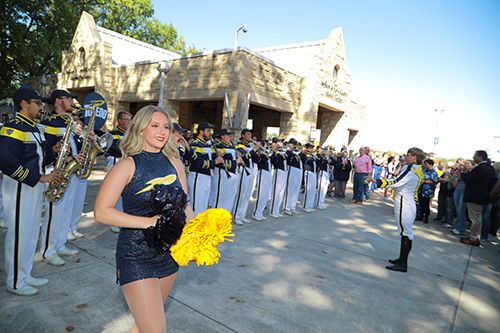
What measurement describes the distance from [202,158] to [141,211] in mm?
4437

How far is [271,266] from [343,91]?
16.5 m

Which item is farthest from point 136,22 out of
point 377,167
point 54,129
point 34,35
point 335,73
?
point 54,129

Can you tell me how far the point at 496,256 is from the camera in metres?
6.71

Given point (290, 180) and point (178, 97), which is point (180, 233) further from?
point (178, 97)

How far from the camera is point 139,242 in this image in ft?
5.98

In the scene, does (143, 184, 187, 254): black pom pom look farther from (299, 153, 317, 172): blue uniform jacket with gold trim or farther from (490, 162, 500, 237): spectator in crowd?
(490, 162, 500, 237): spectator in crowd

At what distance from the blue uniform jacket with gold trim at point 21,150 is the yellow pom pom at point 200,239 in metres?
2.45

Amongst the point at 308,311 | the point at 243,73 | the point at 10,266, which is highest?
the point at 243,73

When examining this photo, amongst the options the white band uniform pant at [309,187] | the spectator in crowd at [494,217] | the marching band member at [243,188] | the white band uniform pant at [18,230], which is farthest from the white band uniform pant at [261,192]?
the spectator in crowd at [494,217]

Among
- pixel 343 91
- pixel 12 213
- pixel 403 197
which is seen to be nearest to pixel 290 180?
pixel 403 197

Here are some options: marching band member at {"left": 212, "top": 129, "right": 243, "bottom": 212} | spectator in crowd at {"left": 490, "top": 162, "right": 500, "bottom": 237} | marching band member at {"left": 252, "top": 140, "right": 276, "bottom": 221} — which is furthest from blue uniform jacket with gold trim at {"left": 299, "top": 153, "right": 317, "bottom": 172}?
spectator in crowd at {"left": 490, "top": 162, "right": 500, "bottom": 237}

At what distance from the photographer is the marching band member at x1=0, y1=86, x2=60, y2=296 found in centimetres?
306

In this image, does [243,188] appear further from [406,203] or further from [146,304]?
[146,304]

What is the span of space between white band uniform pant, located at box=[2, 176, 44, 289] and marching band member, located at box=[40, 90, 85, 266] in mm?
703
